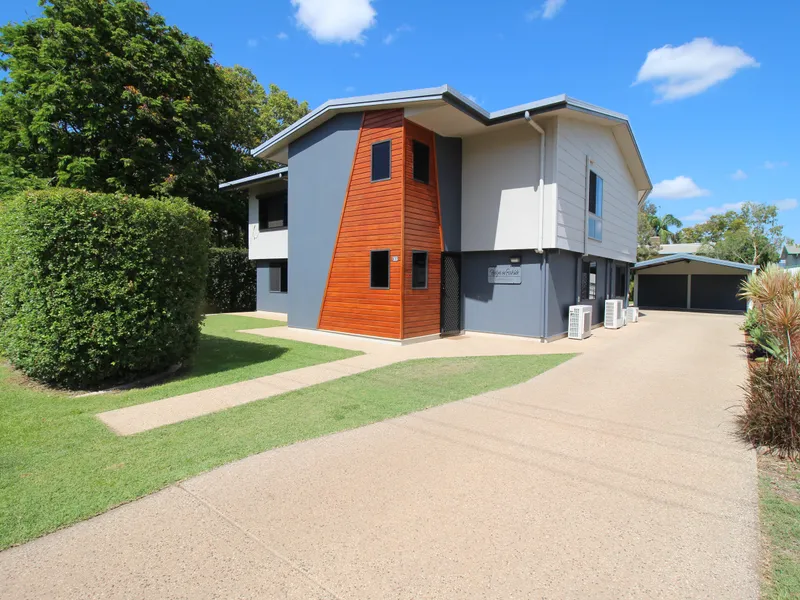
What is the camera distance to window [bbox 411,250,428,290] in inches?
439

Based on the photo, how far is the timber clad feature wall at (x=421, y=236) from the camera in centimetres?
1085

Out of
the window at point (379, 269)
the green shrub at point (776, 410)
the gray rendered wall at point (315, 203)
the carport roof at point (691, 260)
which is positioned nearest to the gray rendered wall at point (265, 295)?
the gray rendered wall at point (315, 203)

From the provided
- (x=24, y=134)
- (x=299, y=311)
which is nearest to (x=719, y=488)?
(x=299, y=311)

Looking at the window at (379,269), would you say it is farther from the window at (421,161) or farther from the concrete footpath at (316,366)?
the window at (421,161)

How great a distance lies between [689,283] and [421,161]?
19.8 metres

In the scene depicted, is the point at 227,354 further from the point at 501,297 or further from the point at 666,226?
the point at 666,226

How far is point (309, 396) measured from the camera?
20.4ft

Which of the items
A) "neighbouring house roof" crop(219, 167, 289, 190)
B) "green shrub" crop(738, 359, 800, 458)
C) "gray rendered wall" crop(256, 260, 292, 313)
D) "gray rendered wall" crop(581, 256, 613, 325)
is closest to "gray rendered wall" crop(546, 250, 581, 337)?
"gray rendered wall" crop(581, 256, 613, 325)

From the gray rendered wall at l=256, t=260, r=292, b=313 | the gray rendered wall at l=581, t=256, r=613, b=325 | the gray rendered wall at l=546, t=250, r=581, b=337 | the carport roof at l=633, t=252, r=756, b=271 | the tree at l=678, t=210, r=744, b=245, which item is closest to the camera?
the gray rendered wall at l=546, t=250, r=581, b=337

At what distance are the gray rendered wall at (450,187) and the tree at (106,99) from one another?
1354 centimetres

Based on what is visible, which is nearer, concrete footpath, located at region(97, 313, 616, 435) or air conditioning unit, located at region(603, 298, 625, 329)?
concrete footpath, located at region(97, 313, 616, 435)

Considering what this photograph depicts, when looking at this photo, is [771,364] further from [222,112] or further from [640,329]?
[222,112]

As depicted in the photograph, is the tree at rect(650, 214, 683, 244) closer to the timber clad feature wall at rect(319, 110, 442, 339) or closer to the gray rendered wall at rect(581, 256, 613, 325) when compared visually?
the gray rendered wall at rect(581, 256, 613, 325)

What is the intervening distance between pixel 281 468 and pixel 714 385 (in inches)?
273
